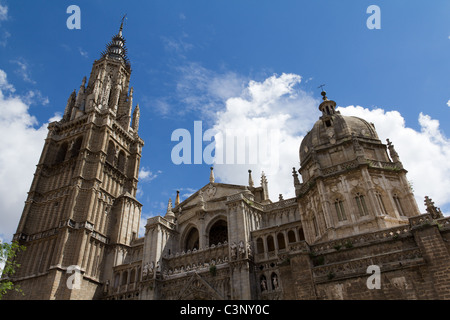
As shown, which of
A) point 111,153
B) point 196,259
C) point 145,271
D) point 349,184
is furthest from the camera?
point 111,153

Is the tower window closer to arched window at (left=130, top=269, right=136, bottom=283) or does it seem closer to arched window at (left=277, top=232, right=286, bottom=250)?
arched window at (left=277, top=232, right=286, bottom=250)

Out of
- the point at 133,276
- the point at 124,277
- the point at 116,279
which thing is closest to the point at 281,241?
the point at 133,276

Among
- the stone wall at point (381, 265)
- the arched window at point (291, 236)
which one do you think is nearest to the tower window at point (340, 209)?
the arched window at point (291, 236)

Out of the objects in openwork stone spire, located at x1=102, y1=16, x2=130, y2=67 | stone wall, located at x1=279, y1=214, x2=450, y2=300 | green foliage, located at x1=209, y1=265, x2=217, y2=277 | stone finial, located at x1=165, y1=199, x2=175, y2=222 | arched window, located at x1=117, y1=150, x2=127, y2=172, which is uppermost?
openwork stone spire, located at x1=102, y1=16, x2=130, y2=67

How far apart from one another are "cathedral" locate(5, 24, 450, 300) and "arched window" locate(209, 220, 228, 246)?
149mm

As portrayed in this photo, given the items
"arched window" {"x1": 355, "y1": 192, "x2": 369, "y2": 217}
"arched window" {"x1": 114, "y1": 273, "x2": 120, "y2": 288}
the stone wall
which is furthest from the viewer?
"arched window" {"x1": 114, "y1": 273, "x2": 120, "y2": 288}

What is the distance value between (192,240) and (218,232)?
2.98 metres

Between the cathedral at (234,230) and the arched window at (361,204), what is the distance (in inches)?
3.2

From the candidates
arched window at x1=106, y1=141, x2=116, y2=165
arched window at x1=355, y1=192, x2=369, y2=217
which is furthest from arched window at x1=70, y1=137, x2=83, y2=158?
arched window at x1=355, y1=192, x2=369, y2=217

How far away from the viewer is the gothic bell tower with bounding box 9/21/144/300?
34875 mm

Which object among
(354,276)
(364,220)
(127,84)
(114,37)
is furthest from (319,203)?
(114,37)

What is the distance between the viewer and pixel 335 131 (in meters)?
29.5

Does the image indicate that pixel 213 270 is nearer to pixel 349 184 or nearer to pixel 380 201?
pixel 349 184
